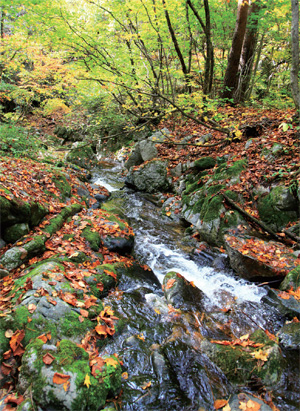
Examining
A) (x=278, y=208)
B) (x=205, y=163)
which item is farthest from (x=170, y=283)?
(x=205, y=163)

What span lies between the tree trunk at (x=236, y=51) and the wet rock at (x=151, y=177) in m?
5.49

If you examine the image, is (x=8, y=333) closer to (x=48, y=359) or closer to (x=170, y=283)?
(x=48, y=359)

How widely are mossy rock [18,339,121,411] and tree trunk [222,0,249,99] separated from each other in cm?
1231

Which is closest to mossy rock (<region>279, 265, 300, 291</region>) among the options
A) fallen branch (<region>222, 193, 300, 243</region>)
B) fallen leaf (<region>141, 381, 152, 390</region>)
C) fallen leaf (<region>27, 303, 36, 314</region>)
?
fallen branch (<region>222, 193, 300, 243</region>)

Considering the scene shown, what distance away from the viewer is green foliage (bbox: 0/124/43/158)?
26.6ft

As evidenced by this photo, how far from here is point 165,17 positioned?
8.45 meters

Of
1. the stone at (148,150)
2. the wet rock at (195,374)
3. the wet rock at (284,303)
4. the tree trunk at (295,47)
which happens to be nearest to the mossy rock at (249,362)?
the wet rock at (195,374)

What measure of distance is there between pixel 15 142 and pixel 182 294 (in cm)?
823

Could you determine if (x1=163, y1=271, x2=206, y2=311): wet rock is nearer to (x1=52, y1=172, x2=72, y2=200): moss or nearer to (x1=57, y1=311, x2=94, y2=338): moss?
(x1=57, y1=311, x2=94, y2=338): moss

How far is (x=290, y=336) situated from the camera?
11.1 feet

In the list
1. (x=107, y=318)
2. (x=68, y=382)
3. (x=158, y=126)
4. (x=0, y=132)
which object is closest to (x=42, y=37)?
(x=0, y=132)

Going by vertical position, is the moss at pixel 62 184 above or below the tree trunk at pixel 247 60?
below

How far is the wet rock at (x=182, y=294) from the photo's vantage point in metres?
4.22

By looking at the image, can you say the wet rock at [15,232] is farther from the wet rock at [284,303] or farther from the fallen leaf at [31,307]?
the wet rock at [284,303]
